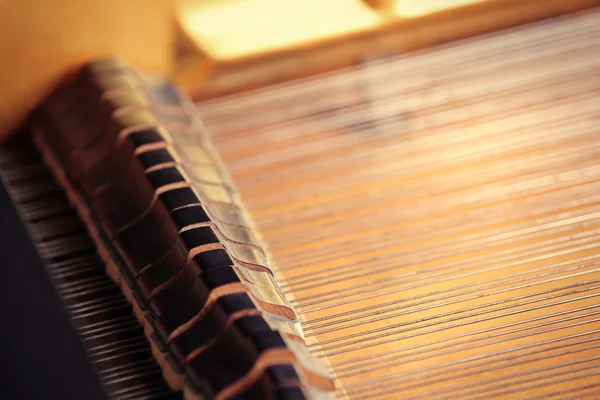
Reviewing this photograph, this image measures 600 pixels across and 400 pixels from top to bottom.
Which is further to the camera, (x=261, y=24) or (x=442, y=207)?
(x=261, y=24)

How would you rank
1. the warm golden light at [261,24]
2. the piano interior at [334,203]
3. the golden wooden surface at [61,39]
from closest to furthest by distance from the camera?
the piano interior at [334,203] → the golden wooden surface at [61,39] → the warm golden light at [261,24]

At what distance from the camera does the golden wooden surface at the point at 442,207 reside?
3.33 ft

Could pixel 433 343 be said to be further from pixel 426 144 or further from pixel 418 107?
pixel 418 107

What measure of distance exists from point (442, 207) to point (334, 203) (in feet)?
0.56

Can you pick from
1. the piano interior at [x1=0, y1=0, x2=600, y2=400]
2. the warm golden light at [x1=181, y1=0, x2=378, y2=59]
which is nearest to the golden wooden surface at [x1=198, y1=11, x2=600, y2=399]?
the piano interior at [x1=0, y1=0, x2=600, y2=400]

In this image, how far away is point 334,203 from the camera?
50.4 inches

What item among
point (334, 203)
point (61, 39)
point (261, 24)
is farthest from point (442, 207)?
point (61, 39)

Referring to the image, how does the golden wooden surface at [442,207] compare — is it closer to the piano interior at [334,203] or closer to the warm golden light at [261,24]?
the piano interior at [334,203]

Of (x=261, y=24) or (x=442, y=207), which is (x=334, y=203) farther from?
(x=261, y=24)

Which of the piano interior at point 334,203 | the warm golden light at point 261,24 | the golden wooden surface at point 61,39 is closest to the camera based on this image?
the piano interior at point 334,203

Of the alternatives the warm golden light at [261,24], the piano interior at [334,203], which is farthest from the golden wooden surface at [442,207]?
the warm golden light at [261,24]

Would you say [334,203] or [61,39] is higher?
[61,39]

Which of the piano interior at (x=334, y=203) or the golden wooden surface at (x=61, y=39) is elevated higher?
the golden wooden surface at (x=61, y=39)

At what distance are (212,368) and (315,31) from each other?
736 mm
